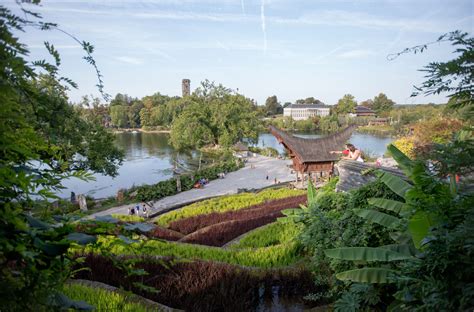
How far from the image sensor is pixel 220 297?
15.9 feet

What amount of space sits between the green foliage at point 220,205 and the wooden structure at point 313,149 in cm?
277

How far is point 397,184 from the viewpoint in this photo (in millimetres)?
5086

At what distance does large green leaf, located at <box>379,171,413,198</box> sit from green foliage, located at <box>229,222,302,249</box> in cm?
392

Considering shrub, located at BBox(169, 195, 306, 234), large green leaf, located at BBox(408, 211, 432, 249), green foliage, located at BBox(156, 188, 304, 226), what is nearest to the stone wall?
shrub, located at BBox(169, 195, 306, 234)

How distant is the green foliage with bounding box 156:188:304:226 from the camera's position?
1541 centimetres

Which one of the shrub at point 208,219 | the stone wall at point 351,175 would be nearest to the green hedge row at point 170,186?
the shrub at point 208,219

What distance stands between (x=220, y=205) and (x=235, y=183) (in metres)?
10.5

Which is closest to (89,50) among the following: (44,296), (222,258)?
(44,296)

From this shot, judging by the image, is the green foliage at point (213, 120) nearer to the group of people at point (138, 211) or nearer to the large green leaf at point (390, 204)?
the group of people at point (138, 211)

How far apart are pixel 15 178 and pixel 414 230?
12.7ft

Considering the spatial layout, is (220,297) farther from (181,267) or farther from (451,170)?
(451,170)

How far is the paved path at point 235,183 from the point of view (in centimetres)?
2017

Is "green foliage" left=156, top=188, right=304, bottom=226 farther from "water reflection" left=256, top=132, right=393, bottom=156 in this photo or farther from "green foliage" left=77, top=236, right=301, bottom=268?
"water reflection" left=256, top=132, right=393, bottom=156

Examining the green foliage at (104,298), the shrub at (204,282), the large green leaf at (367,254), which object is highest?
the large green leaf at (367,254)
